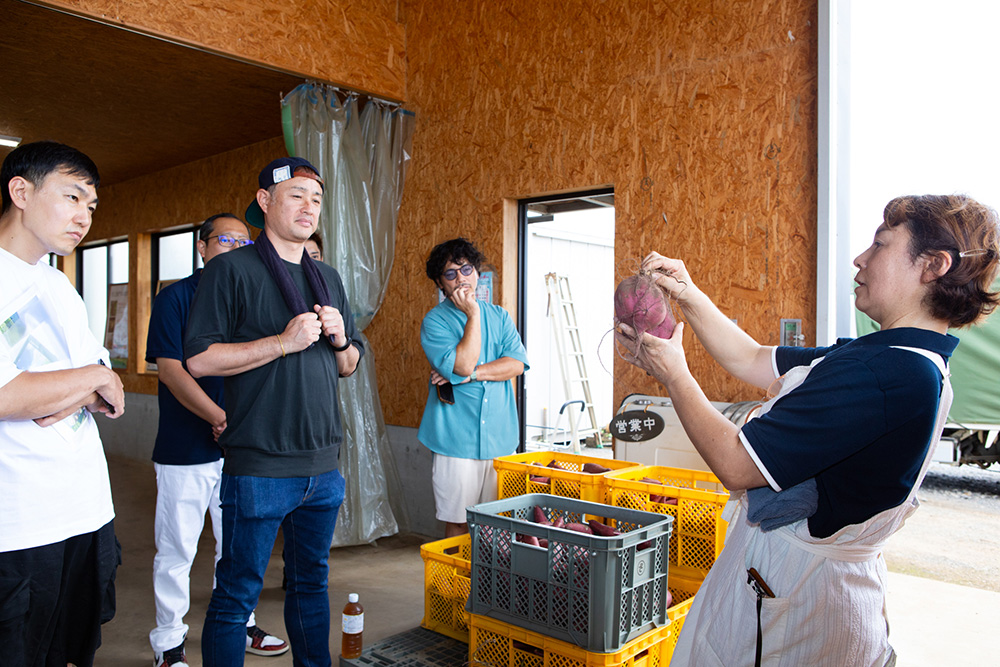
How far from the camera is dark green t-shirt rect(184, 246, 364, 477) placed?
1.91 metres

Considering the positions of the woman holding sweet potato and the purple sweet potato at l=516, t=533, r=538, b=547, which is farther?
the purple sweet potato at l=516, t=533, r=538, b=547

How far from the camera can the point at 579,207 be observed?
6.06 m

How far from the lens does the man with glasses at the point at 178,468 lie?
8.26 feet

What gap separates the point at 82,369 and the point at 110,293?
24.7 ft

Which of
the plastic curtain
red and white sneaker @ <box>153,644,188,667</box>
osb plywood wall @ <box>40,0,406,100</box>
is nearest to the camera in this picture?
red and white sneaker @ <box>153,644,188,667</box>

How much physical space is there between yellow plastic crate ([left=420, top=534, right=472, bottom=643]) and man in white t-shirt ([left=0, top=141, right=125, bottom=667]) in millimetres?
1237

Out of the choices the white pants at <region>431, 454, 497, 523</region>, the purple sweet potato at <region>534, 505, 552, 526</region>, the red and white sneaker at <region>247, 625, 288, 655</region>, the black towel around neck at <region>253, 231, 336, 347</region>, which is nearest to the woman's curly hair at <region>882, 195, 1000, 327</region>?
the purple sweet potato at <region>534, 505, 552, 526</region>

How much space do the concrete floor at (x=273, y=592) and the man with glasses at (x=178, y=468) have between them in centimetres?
22

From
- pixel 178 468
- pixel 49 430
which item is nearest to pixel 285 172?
pixel 49 430

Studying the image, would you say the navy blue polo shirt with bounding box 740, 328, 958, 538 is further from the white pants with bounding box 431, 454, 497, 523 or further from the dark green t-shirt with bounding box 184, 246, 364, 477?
the white pants with bounding box 431, 454, 497, 523

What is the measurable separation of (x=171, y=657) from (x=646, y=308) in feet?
7.17

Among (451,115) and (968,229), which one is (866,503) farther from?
(451,115)

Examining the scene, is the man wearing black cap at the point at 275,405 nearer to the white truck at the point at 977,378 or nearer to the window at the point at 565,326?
the white truck at the point at 977,378

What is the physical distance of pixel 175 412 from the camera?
8.60ft
